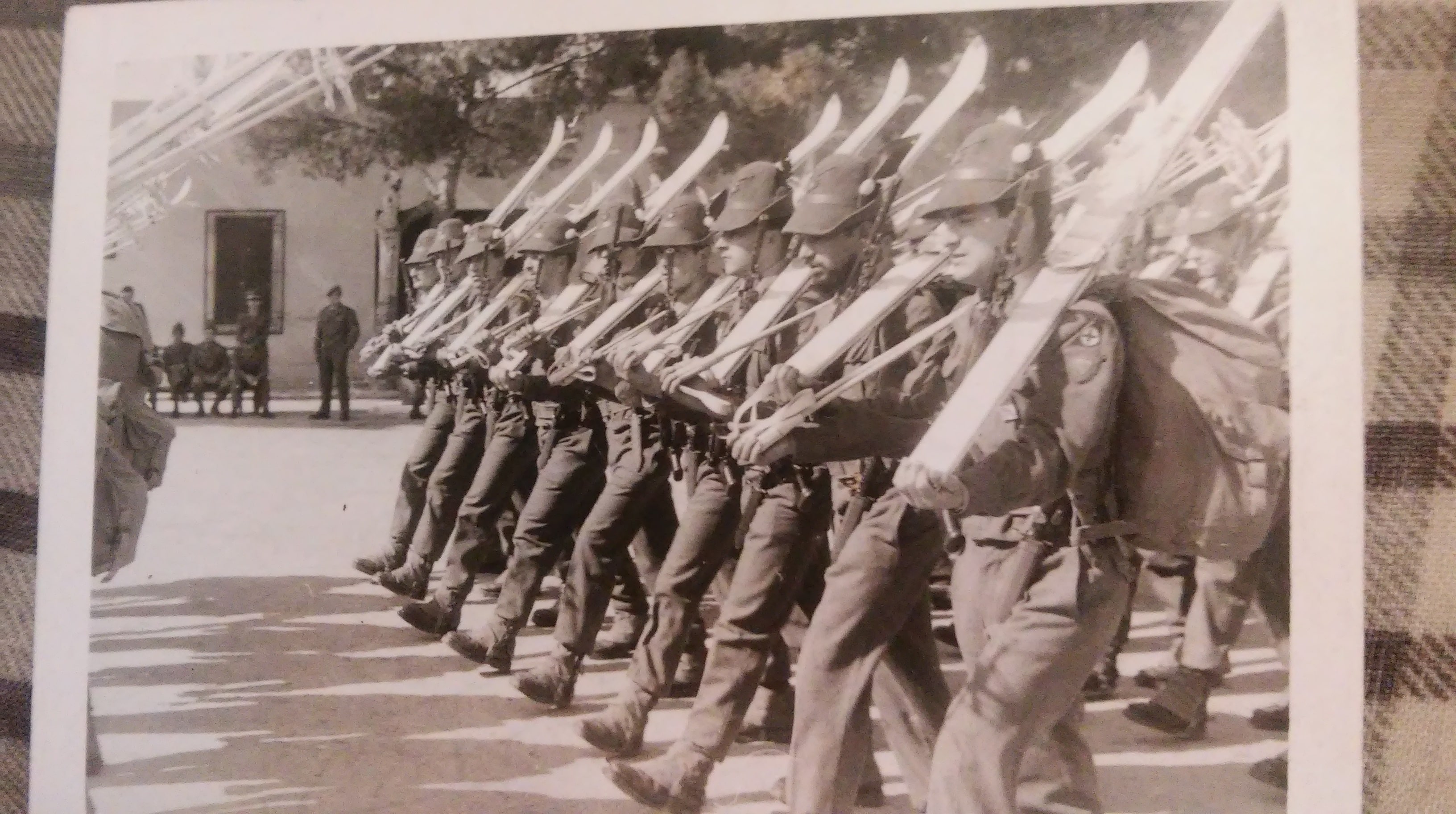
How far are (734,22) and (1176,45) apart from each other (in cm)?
48

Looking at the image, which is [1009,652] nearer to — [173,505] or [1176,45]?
[1176,45]

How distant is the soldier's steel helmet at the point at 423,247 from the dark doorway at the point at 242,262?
0.55ft

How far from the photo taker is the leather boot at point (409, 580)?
1.34 metres

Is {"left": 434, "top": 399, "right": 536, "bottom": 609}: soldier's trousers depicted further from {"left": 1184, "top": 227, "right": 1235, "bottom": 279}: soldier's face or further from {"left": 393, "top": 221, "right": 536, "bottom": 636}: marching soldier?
{"left": 1184, "top": 227, "right": 1235, "bottom": 279}: soldier's face

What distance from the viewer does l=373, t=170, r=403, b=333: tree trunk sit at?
4.30 feet

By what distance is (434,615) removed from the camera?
138cm

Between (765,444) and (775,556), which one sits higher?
(765,444)

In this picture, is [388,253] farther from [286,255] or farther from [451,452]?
[451,452]

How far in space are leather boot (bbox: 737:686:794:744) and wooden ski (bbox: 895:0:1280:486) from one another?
0.34 m

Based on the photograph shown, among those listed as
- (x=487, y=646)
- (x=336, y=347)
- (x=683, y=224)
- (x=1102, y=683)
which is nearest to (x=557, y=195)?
(x=683, y=224)

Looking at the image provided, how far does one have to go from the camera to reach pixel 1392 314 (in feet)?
3.52

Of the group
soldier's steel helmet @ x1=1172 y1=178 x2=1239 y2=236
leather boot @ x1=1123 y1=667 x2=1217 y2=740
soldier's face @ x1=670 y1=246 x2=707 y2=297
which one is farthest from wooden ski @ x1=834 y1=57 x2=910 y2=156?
leather boot @ x1=1123 y1=667 x2=1217 y2=740

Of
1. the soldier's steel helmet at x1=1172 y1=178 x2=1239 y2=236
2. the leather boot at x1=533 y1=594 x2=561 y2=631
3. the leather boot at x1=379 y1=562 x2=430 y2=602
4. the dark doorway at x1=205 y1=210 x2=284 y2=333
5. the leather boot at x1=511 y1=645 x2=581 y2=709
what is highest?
the soldier's steel helmet at x1=1172 y1=178 x2=1239 y2=236

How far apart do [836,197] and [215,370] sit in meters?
0.82
